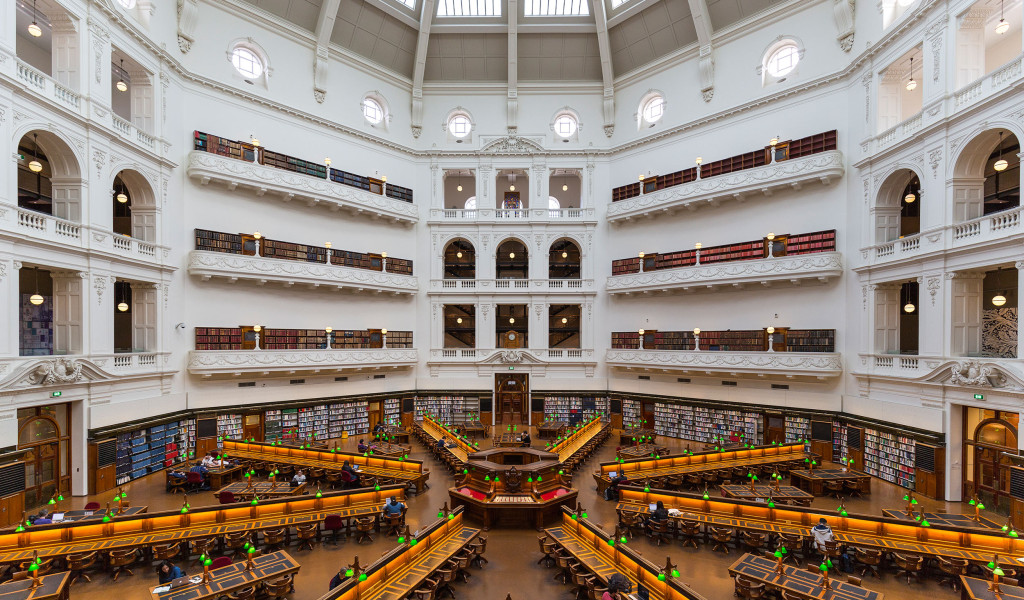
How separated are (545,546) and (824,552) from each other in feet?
19.1

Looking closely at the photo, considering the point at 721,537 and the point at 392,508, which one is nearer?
the point at 721,537

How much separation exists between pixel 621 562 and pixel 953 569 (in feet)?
20.6

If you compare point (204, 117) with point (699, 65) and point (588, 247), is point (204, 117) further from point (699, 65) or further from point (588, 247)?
point (699, 65)

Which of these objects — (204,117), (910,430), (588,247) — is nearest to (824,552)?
(910,430)

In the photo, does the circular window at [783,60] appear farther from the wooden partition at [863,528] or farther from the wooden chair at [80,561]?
the wooden chair at [80,561]

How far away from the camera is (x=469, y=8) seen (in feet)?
81.9

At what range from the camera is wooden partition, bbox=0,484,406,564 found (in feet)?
32.6

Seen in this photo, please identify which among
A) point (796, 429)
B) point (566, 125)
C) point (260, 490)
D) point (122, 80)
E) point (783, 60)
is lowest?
point (260, 490)

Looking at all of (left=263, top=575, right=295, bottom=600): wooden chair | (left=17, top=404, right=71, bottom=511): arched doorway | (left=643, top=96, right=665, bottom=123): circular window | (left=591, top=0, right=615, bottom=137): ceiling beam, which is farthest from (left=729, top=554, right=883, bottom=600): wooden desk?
(left=591, top=0, right=615, bottom=137): ceiling beam

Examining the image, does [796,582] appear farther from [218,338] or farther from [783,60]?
[783,60]

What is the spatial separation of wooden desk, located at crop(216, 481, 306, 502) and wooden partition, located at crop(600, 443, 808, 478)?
30.7ft

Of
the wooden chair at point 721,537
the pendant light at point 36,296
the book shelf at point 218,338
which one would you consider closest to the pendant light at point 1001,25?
the wooden chair at point 721,537

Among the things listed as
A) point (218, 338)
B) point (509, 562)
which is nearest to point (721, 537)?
point (509, 562)

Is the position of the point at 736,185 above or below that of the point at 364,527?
above
